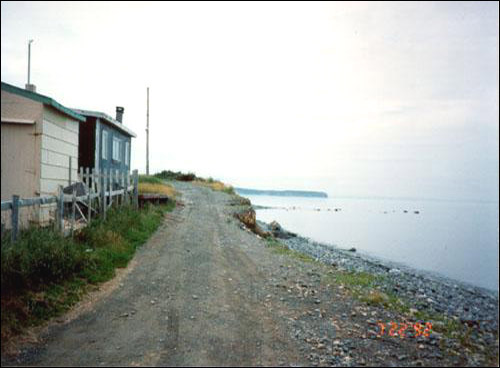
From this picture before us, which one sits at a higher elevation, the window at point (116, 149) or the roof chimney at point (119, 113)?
the roof chimney at point (119, 113)

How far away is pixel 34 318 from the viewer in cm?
603

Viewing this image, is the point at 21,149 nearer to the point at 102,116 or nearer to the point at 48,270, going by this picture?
the point at 48,270

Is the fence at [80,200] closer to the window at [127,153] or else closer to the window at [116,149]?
the window at [116,149]

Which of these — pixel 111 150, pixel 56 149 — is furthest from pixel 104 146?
pixel 56 149

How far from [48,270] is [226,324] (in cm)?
372

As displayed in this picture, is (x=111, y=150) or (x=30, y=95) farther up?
(x=30, y=95)

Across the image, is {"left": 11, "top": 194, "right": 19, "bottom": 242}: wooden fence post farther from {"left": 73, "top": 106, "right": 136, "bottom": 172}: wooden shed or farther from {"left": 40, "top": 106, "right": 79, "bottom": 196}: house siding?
{"left": 73, "top": 106, "right": 136, "bottom": 172}: wooden shed

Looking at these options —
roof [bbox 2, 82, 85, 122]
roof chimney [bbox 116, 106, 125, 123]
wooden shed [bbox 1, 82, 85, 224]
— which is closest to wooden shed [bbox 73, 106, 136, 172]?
roof chimney [bbox 116, 106, 125, 123]

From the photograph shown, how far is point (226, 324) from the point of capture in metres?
6.13

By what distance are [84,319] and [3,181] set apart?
618 centimetres

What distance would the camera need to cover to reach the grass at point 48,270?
235 inches
